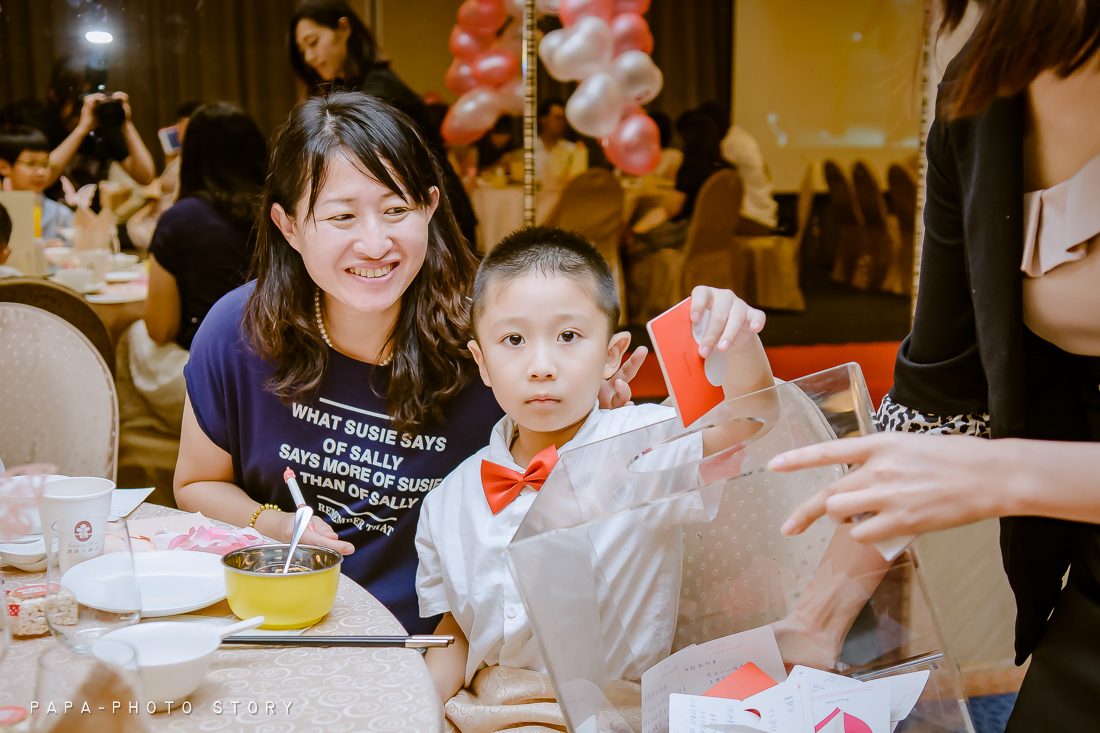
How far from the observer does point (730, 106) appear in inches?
122

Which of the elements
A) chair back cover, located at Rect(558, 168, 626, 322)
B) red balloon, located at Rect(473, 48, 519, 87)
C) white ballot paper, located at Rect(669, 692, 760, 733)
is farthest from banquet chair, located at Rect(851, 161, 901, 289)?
white ballot paper, located at Rect(669, 692, 760, 733)

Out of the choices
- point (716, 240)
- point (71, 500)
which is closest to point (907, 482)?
point (71, 500)

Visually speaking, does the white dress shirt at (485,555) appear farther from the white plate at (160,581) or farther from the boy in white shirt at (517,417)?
the white plate at (160,581)

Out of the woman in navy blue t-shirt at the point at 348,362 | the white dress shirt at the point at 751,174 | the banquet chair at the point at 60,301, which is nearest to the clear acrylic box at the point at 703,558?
the woman in navy blue t-shirt at the point at 348,362

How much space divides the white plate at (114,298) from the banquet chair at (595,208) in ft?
5.03

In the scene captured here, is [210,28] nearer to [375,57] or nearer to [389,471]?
[375,57]

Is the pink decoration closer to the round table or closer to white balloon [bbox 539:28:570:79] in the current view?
white balloon [bbox 539:28:570:79]

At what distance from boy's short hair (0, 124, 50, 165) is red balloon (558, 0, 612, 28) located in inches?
74.4

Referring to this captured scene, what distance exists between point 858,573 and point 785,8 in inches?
112

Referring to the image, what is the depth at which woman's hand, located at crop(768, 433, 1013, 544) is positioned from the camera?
70cm

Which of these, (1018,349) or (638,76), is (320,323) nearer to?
(1018,349)

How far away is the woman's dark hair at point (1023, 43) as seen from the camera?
718 millimetres

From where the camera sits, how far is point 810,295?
10.6ft

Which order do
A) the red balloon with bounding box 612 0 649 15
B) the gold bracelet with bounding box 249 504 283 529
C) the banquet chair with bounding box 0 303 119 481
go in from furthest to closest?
the red balloon with bounding box 612 0 649 15 < the banquet chair with bounding box 0 303 119 481 < the gold bracelet with bounding box 249 504 283 529
